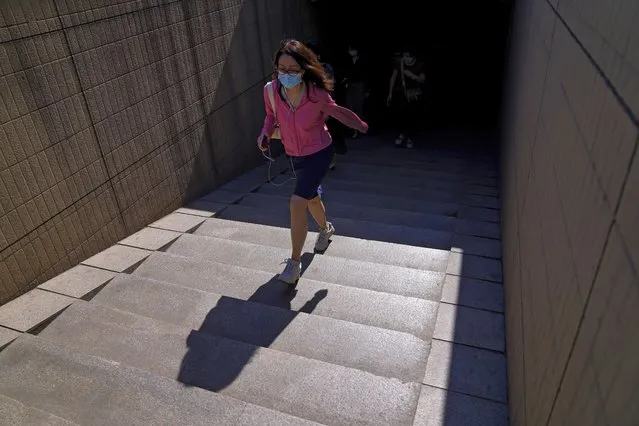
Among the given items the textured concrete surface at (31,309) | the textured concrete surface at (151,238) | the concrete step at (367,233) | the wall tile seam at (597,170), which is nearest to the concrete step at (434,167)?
the concrete step at (367,233)

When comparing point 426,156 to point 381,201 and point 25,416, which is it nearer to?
point 381,201

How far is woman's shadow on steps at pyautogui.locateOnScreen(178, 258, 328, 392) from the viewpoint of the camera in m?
2.62

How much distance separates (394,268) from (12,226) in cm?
277

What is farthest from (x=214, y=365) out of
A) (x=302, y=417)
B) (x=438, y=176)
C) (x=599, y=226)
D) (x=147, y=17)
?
(x=438, y=176)

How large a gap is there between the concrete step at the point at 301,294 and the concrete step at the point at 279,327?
8 cm

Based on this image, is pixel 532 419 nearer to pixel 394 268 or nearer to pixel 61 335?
pixel 394 268

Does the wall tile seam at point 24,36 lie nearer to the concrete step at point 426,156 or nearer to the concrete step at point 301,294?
the concrete step at point 301,294

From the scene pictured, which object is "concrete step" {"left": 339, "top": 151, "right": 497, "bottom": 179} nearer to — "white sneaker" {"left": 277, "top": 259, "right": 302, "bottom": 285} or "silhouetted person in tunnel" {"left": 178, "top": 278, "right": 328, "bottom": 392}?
"white sneaker" {"left": 277, "top": 259, "right": 302, "bottom": 285}

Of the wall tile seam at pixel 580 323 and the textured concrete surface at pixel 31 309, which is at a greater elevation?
the wall tile seam at pixel 580 323

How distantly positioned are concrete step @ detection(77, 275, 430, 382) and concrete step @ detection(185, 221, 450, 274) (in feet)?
1.88

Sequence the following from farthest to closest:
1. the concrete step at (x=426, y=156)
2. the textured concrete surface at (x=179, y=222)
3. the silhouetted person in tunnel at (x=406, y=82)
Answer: the silhouetted person in tunnel at (x=406, y=82) < the concrete step at (x=426, y=156) < the textured concrete surface at (x=179, y=222)

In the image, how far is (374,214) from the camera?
5109mm

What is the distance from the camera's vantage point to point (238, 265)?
12.6 ft

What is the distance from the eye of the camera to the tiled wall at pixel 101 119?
10.4 ft
